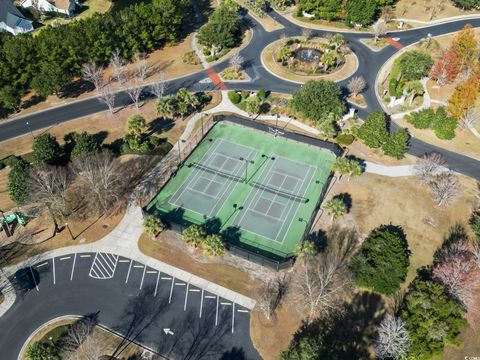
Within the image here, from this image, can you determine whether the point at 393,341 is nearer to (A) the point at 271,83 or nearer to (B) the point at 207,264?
(B) the point at 207,264

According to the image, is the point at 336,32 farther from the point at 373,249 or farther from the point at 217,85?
the point at 373,249

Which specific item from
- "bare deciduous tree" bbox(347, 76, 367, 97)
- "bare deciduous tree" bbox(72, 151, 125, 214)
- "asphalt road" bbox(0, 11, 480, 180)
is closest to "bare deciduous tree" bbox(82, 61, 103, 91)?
"asphalt road" bbox(0, 11, 480, 180)

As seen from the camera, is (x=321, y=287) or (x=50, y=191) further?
(x=50, y=191)

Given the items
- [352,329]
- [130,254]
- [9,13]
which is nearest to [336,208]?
[352,329]

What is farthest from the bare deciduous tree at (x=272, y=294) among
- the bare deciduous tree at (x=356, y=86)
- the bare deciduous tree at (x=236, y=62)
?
the bare deciduous tree at (x=236, y=62)

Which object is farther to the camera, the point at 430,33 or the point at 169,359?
the point at 430,33

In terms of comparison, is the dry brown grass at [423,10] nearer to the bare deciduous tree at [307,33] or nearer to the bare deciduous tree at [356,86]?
the bare deciduous tree at [307,33]

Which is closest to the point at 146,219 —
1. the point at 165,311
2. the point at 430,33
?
the point at 165,311
